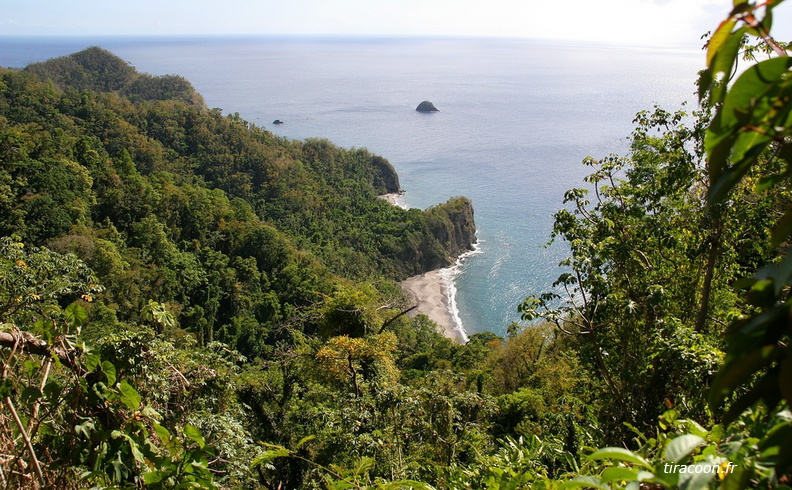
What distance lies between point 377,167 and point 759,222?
38572mm

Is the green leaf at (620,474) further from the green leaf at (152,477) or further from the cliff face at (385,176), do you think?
the cliff face at (385,176)

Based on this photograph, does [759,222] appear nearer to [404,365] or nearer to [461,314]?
[404,365]

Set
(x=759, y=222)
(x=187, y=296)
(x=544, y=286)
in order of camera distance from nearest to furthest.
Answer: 1. (x=759, y=222)
2. (x=187, y=296)
3. (x=544, y=286)

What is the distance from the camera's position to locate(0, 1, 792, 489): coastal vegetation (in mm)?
500

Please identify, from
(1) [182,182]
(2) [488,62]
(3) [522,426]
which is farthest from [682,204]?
(2) [488,62]

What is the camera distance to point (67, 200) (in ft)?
70.7

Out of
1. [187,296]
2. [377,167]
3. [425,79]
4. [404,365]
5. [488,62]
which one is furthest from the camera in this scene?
[488,62]

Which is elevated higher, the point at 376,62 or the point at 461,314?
the point at 376,62

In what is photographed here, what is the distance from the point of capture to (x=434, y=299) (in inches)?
1152

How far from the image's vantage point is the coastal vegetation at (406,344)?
500 millimetres

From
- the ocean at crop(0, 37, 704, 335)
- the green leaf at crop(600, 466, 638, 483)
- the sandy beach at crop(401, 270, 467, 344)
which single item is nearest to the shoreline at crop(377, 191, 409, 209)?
the ocean at crop(0, 37, 704, 335)

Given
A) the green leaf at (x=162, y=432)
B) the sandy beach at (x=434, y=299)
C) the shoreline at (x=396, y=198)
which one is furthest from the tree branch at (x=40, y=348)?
the shoreline at (x=396, y=198)

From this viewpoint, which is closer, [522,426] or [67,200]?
[522,426]

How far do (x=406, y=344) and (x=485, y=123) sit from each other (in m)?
42.3
